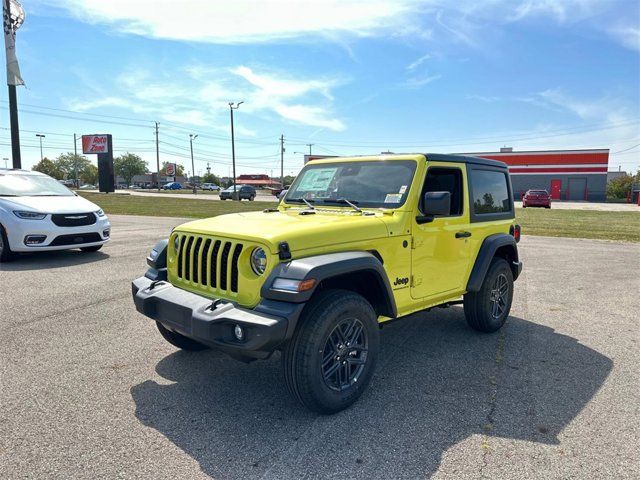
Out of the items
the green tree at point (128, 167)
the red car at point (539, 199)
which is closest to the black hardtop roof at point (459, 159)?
the red car at point (539, 199)

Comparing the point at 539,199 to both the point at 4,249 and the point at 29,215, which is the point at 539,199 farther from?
the point at 4,249

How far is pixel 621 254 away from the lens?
10.7 m

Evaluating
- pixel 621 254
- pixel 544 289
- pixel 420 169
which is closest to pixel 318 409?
pixel 420 169

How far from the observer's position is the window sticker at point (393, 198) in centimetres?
390

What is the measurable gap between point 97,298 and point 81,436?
3.52 m

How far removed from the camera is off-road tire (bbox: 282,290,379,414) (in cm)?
298

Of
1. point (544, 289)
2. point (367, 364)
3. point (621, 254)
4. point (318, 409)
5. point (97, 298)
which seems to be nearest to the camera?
point (318, 409)

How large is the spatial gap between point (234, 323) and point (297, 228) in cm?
79

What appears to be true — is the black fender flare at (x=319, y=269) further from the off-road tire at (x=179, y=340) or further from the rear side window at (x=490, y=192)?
the rear side window at (x=490, y=192)

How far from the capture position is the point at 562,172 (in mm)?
49688

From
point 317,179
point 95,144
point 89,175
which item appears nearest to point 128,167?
point 89,175

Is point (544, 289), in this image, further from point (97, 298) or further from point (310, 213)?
point (97, 298)

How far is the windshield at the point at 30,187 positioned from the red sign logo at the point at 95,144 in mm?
47869

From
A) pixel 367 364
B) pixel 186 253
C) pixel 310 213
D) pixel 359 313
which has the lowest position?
pixel 367 364
